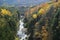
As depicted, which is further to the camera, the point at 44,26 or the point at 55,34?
the point at 44,26

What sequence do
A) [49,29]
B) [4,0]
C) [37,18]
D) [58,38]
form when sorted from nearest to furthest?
[58,38] → [49,29] → [37,18] → [4,0]

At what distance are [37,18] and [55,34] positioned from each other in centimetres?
1652

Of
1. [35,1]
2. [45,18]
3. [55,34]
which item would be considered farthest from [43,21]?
[35,1]

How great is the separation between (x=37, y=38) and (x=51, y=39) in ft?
24.3

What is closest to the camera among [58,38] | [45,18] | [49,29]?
[58,38]

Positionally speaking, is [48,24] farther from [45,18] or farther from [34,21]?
[34,21]

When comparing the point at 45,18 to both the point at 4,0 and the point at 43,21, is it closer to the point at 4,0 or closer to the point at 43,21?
the point at 43,21

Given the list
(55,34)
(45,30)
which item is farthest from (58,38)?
(45,30)

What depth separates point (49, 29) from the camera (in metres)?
40.2

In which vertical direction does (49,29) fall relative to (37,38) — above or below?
above

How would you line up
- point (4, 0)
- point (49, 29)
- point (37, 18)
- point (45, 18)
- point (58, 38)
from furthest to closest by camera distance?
→ 1. point (4, 0)
2. point (37, 18)
3. point (45, 18)
4. point (49, 29)
5. point (58, 38)

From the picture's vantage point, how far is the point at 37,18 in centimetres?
5300

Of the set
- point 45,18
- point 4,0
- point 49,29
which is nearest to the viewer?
point 49,29

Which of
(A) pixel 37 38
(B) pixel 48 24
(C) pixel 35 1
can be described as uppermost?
(B) pixel 48 24
